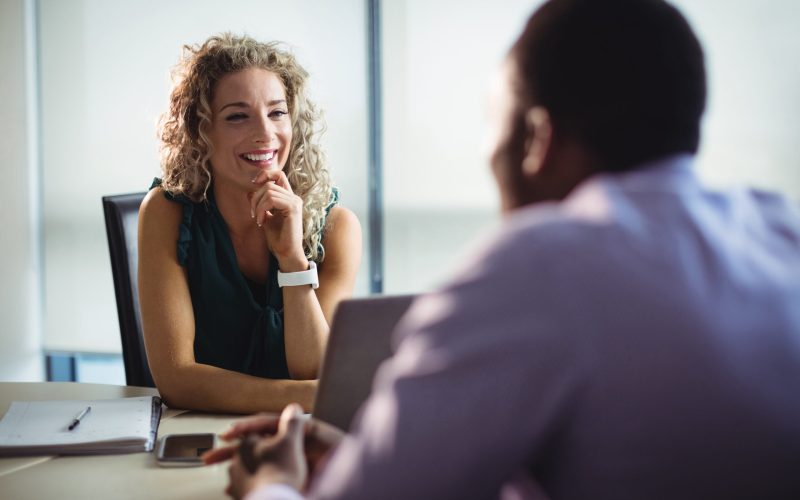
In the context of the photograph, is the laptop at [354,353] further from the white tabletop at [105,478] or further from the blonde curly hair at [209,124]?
the blonde curly hair at [209,124]

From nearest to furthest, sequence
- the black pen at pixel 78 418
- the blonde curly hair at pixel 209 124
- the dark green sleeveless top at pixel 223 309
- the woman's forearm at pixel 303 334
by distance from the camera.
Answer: the black pen at pixel 78 418, the woman's forearm at pixel 303 334, the dark green sleeveless top at pixel 223 309, the blonde curly hair at pixel 209 124

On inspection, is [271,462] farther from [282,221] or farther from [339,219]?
[339,219]

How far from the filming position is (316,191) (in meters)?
2.13

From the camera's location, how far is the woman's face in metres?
2.06

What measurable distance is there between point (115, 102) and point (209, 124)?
2458 mm

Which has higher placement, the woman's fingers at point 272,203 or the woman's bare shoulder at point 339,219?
the woman's fingers at point 272,203

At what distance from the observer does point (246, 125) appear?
2.06 m

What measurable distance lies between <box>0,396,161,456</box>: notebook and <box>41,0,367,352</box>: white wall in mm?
2641

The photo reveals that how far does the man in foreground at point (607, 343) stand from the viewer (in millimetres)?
588

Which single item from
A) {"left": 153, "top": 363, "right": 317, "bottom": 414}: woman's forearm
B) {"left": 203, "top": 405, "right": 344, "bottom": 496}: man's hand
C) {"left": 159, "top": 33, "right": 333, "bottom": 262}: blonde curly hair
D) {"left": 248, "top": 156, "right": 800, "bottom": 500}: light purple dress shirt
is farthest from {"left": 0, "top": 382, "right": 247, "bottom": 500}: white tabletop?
{"left": 159, "top": 33, "right": 333, "bottom": 262}: blonde curly hair

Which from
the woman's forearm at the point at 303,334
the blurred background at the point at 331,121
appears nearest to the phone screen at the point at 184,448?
the woman's forearm at the point at 303,334

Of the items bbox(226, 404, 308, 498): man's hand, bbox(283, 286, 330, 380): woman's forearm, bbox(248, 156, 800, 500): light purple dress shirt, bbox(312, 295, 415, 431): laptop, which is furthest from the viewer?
bbox(283, 286, 330, 380): woman's forearm

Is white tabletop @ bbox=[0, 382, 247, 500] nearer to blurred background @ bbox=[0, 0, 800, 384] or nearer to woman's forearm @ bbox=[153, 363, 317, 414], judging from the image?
woman's forearm @ bbox=[153, 363, 317, 414]

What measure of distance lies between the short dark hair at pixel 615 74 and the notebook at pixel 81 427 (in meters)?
0.90
